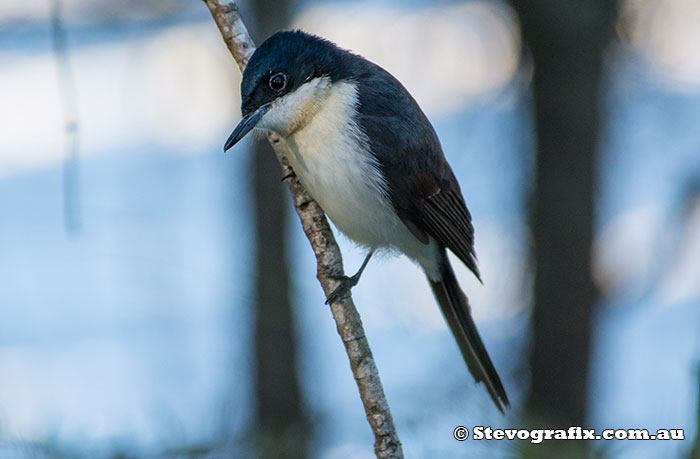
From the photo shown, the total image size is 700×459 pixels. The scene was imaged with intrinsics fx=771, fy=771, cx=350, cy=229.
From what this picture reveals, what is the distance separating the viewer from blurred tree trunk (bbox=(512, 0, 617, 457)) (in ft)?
14.0

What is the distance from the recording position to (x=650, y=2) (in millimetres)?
3998

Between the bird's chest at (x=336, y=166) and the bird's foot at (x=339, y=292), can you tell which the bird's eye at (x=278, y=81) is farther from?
the bird's foot at (x=339, y=292)

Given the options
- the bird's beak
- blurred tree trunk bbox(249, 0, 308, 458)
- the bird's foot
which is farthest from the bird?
blurred tree trunk bbox(249, 0, 308, 458)

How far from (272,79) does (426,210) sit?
0.70 metres

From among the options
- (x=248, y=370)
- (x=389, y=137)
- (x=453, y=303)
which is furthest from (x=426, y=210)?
(x=248, y=370)

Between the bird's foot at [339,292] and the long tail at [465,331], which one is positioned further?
the long tail at [465,331]

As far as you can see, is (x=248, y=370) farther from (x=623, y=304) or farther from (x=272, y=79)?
(x=272, y=79)

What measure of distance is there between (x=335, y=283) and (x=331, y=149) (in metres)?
0.60

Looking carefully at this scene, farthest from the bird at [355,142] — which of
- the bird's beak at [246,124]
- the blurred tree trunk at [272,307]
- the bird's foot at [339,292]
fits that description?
the blurred tree trunk at [272,307]

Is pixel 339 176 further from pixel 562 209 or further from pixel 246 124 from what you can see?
pixel 562 209

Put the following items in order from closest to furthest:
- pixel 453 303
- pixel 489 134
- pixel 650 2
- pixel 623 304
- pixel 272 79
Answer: pixel 272 79, pixel 453 303, pixel 650 2, pixel 623 304, pixel 489 134

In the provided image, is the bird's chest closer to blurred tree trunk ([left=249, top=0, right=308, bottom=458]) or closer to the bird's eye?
the bird's eye

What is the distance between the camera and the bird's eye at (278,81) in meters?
2.29

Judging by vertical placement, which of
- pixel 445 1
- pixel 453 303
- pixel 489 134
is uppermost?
pixel 445 1
